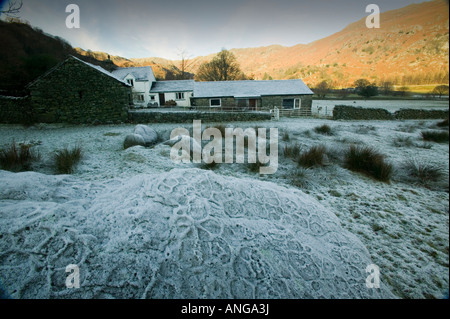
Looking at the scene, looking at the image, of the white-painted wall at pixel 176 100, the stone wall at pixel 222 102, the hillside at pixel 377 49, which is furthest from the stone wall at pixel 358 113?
the white-painted wall at pixel 176 100

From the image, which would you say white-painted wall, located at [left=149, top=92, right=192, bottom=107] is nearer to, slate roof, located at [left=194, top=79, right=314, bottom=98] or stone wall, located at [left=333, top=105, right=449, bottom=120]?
slate roof, located at [left=194, top=79, right=314, bottom=98]

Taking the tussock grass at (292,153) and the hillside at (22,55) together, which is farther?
the hillside at (22,55)

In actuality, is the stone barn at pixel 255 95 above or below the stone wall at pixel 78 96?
above

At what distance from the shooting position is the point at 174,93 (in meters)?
28.8

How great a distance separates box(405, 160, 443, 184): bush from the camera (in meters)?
4.05

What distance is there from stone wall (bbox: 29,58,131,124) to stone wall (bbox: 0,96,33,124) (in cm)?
33

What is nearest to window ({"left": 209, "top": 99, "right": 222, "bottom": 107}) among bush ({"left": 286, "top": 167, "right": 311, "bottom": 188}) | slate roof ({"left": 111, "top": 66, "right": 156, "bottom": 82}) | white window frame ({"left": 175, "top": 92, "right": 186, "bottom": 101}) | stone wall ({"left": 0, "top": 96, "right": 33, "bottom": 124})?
white window frame ({"left": 175, "top": 92, "right": 186, "bottom": 101})

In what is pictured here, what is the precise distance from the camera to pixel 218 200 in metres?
2.71

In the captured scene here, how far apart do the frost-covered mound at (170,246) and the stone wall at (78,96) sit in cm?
1121

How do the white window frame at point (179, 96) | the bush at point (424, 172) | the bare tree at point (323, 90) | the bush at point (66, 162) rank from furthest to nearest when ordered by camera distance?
the bare tree at point (323, 90)
the white window frame at point (179, 96)
the bush at point (66, 162)
the bush at point (424, 172)

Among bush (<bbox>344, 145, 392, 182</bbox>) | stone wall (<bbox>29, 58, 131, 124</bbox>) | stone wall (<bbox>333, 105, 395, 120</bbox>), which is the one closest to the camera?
bush (<bbox>344, 145, 392, 182</bbox>)

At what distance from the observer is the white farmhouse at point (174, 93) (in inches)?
1124

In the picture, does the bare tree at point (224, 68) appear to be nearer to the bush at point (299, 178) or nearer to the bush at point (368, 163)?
the bush at point (368, 163)
